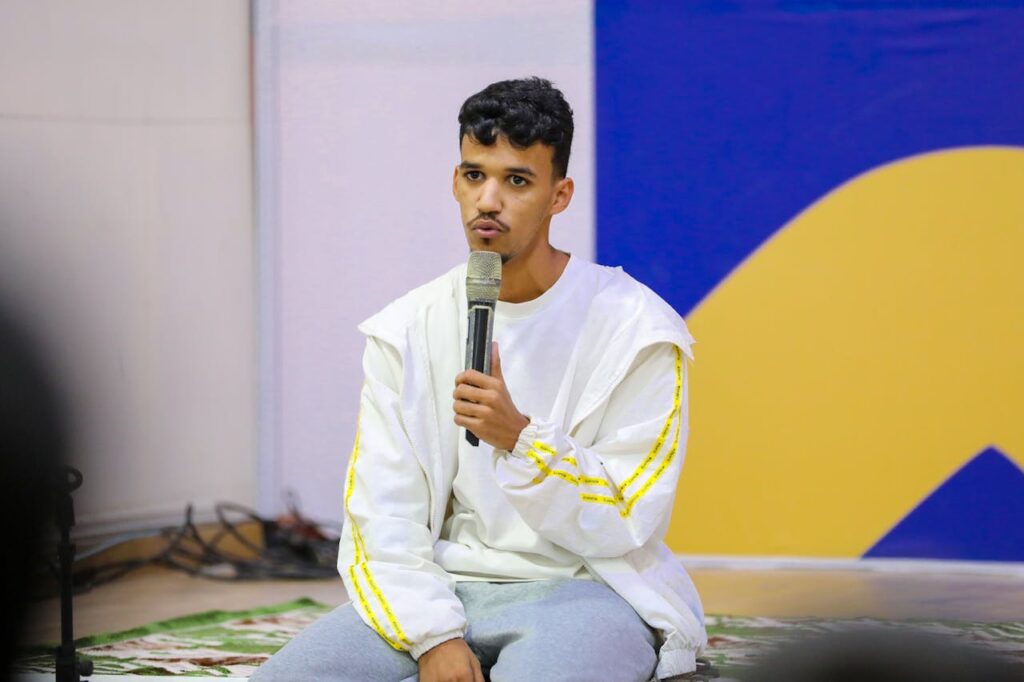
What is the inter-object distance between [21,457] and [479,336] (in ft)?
3.65

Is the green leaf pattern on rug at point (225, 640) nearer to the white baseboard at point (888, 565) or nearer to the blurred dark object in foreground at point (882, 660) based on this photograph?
the white baseboard at point (888, 565)

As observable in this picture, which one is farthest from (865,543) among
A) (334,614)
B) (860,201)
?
(334,614)

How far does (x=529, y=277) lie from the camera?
2521mm

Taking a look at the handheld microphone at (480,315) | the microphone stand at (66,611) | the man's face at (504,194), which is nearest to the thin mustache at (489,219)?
the man's face at (504,194)

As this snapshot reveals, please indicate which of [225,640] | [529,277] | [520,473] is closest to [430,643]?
[520,473]

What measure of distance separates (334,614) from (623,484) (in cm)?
57

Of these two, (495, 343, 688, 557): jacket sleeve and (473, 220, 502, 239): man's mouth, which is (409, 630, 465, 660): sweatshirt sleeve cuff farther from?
(473, 220, 502, 239): man's mouth

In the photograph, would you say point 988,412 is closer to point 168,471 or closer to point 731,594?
point 731,594

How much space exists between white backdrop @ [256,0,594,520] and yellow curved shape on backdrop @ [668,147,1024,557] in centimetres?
74

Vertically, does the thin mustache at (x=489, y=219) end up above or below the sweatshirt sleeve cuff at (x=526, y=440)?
above

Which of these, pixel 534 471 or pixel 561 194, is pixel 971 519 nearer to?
pixel 561 194

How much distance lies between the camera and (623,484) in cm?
236

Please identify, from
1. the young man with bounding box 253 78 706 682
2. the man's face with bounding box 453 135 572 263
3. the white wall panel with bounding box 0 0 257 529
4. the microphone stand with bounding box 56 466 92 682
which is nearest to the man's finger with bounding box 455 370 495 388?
the young man with bounding box 253 78 706 682

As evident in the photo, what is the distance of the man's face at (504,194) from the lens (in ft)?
7.98
